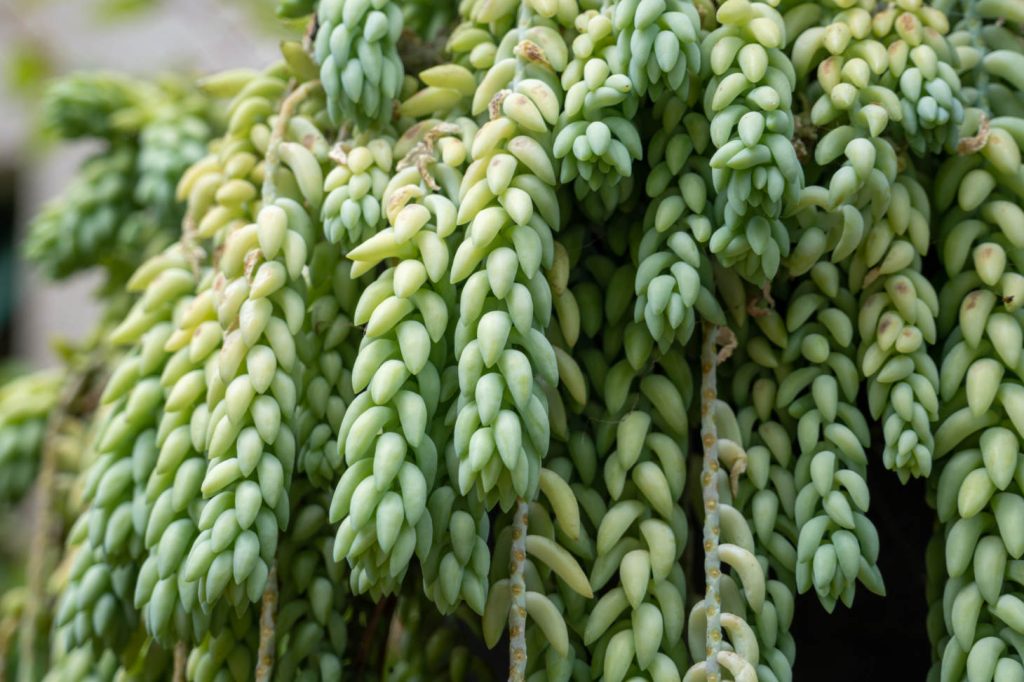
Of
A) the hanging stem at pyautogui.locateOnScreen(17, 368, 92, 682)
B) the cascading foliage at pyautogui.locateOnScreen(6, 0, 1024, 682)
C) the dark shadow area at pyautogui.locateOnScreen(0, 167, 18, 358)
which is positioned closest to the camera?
the cascading foliage at pyautogui.locateOnScreen(6, 0, 1024, 682)

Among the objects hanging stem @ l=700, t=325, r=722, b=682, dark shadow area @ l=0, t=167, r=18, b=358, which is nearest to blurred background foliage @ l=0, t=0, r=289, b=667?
hanging stem @ l=700, t=325, r=722, b=682

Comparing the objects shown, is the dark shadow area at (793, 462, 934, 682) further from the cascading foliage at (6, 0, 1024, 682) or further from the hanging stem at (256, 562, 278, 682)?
the hanging stem at (256, 562, 278, 682)

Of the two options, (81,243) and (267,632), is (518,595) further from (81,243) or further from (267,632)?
(81,243)

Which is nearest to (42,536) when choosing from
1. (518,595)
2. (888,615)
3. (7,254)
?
(518,595)


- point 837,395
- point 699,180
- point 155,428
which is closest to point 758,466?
point 837,395

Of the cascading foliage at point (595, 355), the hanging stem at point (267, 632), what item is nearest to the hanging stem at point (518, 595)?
the cascading foliage at point (595, 355)
